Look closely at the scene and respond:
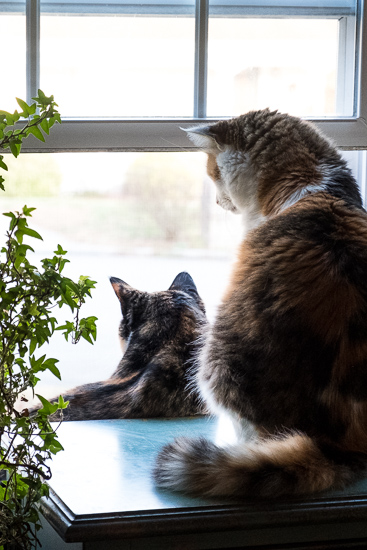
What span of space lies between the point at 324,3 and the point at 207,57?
0.34 m

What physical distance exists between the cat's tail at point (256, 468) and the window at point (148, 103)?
0.74 metres

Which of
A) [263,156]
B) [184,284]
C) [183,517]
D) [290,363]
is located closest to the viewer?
[183,517]

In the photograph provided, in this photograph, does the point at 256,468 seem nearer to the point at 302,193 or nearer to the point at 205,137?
the point at 302,193

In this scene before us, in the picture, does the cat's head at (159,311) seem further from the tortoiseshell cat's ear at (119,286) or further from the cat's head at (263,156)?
the cat's head at (263,156)

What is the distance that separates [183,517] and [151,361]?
2.19 ft

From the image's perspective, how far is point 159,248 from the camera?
6.11 ft

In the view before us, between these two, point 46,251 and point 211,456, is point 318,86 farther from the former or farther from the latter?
point 211,456

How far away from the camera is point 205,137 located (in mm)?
1637

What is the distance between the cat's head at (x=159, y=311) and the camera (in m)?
1.68

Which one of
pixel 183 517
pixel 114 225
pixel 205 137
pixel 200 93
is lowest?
pixel 183 517

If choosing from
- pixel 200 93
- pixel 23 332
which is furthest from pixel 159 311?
pixel 23 332

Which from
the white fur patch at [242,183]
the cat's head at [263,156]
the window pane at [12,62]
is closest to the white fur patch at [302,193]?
the cat's head at [263,156]

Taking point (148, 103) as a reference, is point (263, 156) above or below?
below

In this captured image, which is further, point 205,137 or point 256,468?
point 205,137
